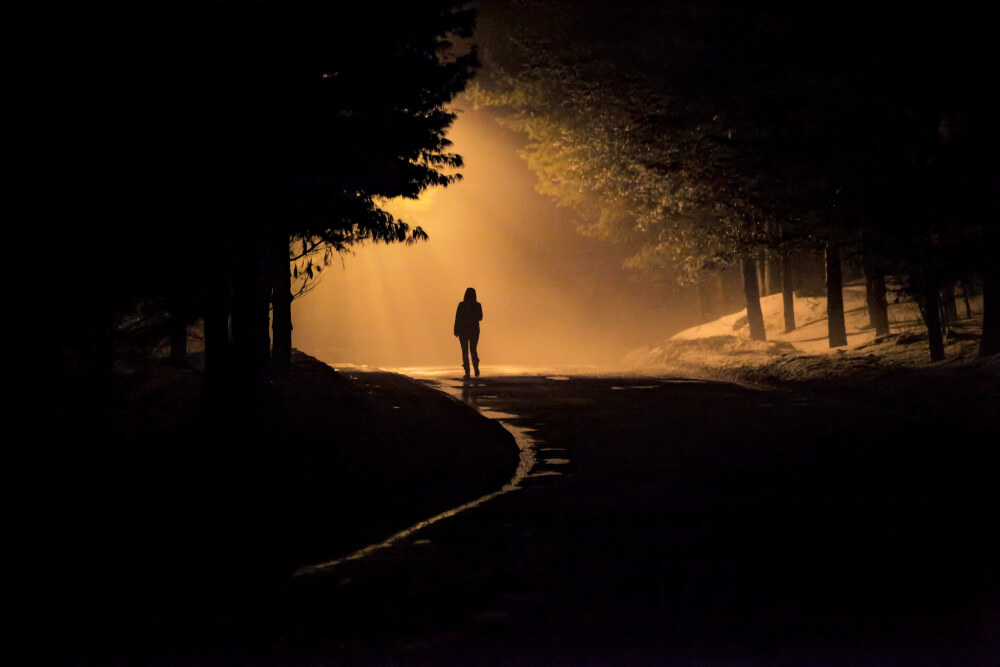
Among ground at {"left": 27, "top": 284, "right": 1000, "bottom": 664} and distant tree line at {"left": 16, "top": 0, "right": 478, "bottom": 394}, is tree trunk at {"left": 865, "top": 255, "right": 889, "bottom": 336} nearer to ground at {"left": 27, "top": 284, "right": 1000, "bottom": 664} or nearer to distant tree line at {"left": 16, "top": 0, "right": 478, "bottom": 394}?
ground at {"left": 27, "top": 284, "right": 1000, "bottom": 664}

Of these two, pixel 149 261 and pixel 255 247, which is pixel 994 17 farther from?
pixel 149 261

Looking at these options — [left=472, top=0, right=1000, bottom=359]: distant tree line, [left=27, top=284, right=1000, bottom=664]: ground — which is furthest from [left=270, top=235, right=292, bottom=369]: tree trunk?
[left=472, top=0, right=1000, bottom=359]: distant tree line

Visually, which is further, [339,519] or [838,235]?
[838,235]

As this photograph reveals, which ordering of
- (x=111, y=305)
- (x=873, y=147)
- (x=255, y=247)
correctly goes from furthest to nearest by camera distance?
(x=873, y=147)
(x=255, y=247)
(x=111, y=305)

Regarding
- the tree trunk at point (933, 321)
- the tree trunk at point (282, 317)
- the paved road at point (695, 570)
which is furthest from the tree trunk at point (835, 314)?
the paved road at point (695, 570)

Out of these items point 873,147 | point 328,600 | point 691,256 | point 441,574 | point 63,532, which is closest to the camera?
point 328,600

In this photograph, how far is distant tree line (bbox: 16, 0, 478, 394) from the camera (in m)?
8.14

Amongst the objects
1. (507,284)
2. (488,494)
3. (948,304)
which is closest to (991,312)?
(948,304)

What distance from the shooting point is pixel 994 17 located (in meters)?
16.0

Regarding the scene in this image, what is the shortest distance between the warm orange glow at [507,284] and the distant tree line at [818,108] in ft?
111

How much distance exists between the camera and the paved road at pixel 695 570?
4.89m

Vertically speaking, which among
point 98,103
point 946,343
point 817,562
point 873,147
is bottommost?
point 817,562

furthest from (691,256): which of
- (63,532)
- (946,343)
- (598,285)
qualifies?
(598,285)

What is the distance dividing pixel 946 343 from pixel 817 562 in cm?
1703
